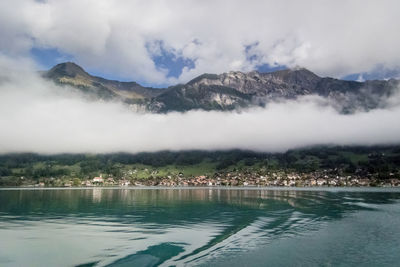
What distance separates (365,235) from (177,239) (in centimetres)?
2521

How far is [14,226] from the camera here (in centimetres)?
4825

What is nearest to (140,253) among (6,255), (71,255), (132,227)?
(71,255)

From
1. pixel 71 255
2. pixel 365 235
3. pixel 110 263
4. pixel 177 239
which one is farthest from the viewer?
pixel 365 235

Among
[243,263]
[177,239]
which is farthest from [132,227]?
[243,263]

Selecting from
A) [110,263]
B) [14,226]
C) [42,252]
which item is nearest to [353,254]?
[110,263]

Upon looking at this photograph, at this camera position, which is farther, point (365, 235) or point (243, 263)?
point (365, 235)

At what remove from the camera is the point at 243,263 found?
88.2 feet

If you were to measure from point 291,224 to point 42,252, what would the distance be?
37106 mm

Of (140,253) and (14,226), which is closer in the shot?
(140,253)

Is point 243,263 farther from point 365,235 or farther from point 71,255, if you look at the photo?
point 365,235

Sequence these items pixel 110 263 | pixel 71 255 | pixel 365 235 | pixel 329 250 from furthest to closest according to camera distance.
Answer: pixel 365 235
pixel 329 250
pixel 71 255
pixel 110 263

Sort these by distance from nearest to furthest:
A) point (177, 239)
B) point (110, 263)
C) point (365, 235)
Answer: point (110, 263) → point (177, 239) → point (365, 235)

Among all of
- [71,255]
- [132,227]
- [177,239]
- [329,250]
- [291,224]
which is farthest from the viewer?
[291,224]

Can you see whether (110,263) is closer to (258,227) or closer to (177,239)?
(177,239)
